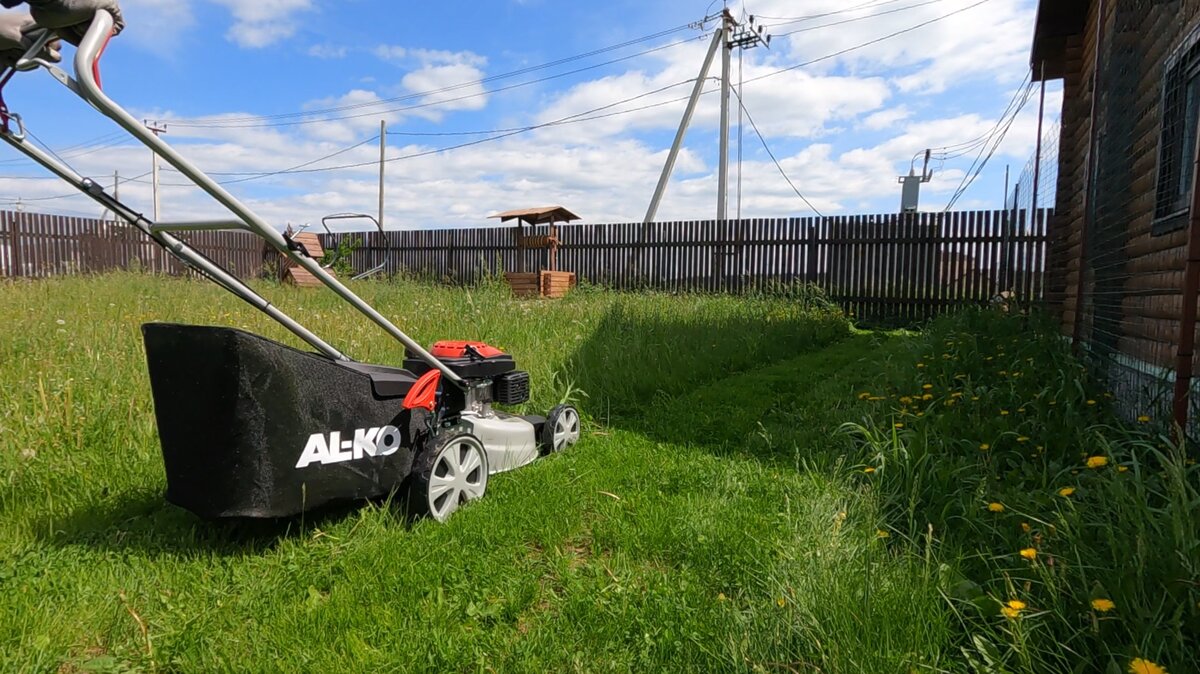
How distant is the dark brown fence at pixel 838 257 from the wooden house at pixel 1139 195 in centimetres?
402

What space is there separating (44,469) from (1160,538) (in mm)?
3814

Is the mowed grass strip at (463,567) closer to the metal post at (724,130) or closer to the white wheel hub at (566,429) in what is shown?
the white wheel hub at (566,429)

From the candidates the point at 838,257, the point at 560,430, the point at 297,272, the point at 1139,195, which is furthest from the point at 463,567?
the point at 297,272

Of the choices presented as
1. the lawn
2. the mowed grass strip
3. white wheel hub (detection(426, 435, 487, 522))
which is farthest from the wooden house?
white wheel hub (detection(426, 435, 487, 522))

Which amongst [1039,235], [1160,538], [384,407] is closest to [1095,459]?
[1160,538]

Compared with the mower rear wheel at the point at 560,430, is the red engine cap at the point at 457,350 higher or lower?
higher

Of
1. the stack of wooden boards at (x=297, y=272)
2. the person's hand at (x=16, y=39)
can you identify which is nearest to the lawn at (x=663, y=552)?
the person's hand at (x=16, y=39)

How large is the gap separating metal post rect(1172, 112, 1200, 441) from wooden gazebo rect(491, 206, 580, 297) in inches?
438

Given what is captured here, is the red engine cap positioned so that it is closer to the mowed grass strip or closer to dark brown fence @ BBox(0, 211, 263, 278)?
the mowed grass strip

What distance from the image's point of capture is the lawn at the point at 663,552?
1.57m

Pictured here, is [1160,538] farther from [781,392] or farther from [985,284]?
[985,284]

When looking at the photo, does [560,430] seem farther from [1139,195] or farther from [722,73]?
[722,73]

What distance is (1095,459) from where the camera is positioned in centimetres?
209

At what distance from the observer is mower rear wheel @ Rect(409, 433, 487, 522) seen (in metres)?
2.53
